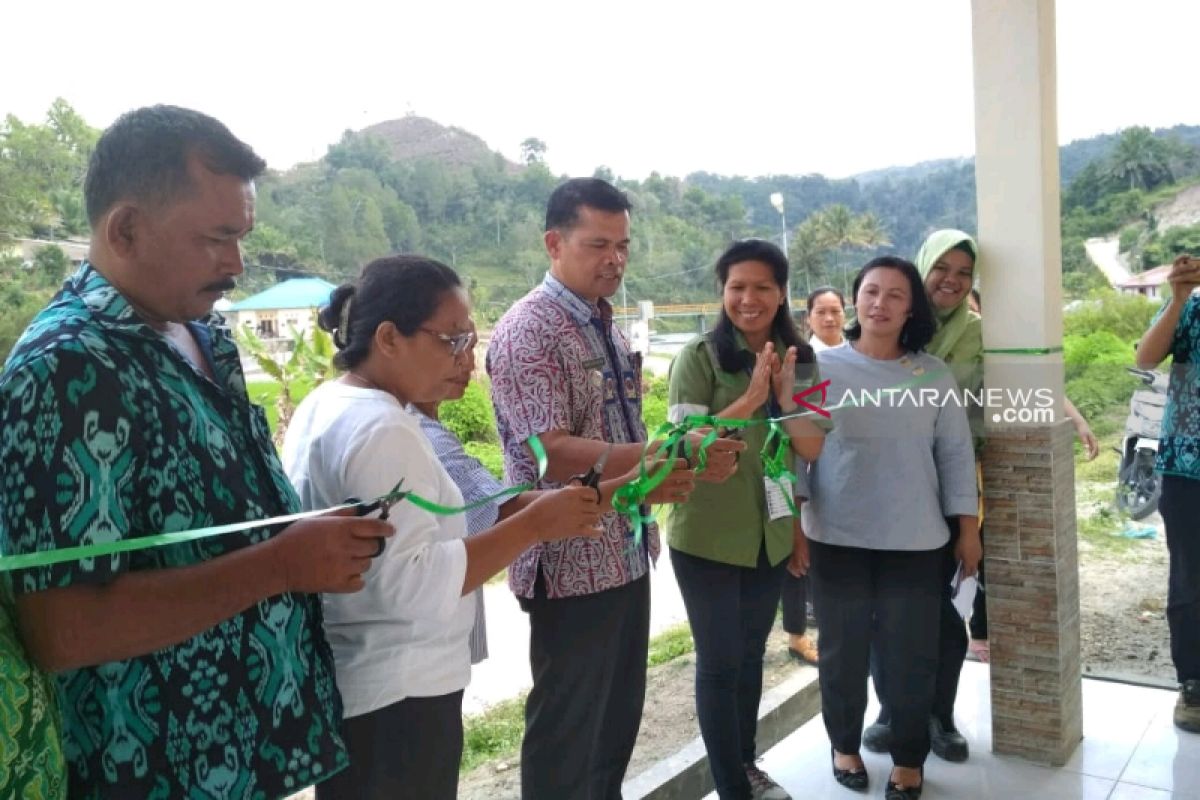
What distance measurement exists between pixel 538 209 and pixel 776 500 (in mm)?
1728

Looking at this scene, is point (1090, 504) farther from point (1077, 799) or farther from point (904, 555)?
point (904, 555)

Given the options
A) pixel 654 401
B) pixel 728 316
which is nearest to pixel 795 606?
pixel 728 316

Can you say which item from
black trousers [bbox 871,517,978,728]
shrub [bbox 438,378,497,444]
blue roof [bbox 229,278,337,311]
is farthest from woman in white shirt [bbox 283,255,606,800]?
shrub [bbox 438,378,497,444]

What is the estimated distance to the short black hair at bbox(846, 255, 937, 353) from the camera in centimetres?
237

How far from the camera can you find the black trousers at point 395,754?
48.0 inches

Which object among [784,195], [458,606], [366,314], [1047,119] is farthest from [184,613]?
[784,195]

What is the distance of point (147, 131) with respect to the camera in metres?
0.97

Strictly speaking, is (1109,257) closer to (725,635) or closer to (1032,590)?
(1032,590)

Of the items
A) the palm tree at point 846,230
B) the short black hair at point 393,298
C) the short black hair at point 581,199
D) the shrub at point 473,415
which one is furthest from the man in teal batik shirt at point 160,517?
the shrub at point 473,415

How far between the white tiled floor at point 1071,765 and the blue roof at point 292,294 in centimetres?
226

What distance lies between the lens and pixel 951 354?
8.40ft

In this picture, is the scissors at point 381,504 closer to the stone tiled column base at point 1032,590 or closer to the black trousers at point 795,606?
the stone tiled column base at point 1032,590

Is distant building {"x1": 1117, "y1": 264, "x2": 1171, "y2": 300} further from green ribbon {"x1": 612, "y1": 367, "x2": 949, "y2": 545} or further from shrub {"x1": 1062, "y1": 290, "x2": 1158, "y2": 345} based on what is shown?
green ribbon {"x1": 612, "y1": 367, "x2": 949, "y2": 545}

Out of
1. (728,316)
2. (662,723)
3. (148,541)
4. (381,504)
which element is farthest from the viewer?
(662,723)
